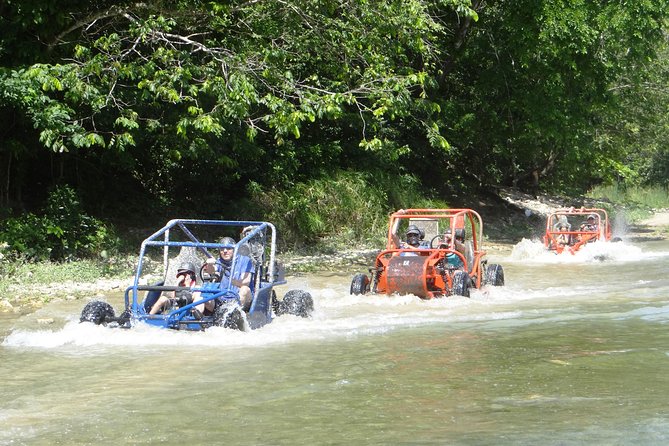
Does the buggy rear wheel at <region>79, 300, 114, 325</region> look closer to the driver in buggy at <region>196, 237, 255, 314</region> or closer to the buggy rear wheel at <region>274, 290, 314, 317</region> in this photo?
the driver in buggy at <region>196, 237, 255, 314</region>

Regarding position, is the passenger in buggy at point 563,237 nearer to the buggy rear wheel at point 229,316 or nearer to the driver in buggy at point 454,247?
the driver in buggy at point 454,247

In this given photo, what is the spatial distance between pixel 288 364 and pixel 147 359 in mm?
1540

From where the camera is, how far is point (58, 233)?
17.5m

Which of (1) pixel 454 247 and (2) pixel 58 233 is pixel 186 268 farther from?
(2) pixel 58 233

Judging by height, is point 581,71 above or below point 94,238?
above

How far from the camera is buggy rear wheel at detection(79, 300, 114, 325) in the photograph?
1094 centimetres

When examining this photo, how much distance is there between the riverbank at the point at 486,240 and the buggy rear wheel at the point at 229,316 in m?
4.55

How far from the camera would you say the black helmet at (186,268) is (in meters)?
11.4

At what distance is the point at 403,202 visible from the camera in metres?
25.6

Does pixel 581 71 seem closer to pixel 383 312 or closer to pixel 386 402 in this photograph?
pixel 383 312

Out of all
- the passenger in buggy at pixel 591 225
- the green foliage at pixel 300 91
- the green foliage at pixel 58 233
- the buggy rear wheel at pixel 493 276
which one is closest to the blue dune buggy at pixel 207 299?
the buggy rear wheel at pixel 493 276

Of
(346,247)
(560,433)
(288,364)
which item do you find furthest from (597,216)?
(560,433)

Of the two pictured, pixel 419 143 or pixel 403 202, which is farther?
pixel 419 143

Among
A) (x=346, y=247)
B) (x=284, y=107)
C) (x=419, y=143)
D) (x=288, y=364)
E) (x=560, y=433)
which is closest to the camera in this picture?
(x=560, y=433)
